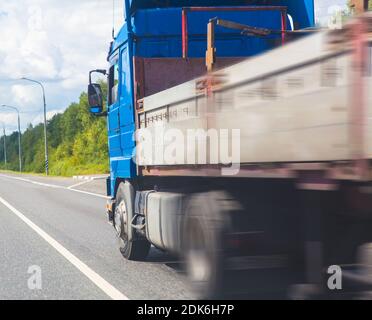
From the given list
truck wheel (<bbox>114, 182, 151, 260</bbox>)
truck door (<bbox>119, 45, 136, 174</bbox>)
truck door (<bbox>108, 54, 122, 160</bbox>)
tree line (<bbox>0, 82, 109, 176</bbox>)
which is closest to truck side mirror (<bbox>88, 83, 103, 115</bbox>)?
truck door (<bbox>108, 54, 122, 160</bbox>)

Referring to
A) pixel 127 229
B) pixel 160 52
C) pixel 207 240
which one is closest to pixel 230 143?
pixel 207 240

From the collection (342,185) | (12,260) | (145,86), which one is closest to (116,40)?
(145,86)

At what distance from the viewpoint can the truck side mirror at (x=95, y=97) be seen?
9930mm

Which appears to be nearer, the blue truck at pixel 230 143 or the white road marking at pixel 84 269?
the blue truck at pixel 230 143

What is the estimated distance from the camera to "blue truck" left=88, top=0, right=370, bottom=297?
460 cm

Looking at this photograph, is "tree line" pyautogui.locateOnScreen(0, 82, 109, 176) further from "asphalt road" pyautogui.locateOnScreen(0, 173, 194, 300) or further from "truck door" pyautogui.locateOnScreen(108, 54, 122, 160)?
"truck door" pyautogui.locateOnScreen(108, 54, 122, 160)

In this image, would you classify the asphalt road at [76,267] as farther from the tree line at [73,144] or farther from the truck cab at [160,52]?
the tree line at [73,144]

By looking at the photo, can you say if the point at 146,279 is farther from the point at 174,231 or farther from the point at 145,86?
the point at 145,86

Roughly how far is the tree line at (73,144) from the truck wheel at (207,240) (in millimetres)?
16591

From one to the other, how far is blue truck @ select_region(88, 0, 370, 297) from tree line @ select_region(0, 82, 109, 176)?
1401 centimetres

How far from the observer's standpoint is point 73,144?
94312 mm

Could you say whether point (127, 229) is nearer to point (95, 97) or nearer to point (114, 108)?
point (114, 108)

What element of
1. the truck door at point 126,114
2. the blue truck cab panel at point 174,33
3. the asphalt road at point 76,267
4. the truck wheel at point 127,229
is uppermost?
the blue truck cab panel at point 174,33

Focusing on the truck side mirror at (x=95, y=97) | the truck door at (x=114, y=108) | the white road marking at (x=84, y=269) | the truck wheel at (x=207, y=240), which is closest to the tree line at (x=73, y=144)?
the white road marking at (x=84, y=269)
